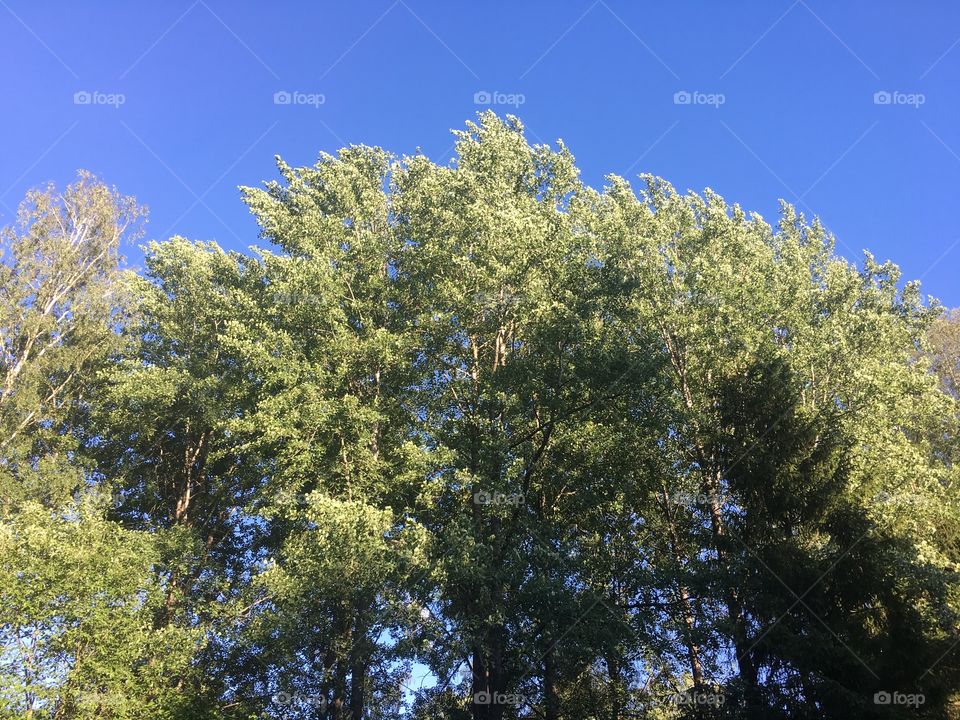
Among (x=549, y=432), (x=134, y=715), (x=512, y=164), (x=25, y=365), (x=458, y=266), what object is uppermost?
(x=512, y=164)

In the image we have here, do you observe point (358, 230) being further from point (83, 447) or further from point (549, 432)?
point (83, 447)

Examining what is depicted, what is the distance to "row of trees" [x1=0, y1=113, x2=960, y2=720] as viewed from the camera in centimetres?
1609

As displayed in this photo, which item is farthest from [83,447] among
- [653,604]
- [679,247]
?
[679,247]

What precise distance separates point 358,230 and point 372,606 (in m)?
14.3

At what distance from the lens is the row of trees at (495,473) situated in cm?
1609

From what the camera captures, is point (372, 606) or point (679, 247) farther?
point (679, 247)

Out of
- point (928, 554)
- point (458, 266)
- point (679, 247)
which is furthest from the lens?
point (679, 247)

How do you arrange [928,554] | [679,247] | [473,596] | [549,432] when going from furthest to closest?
[679,247] < [549,432] < [473,596] < [928,554]

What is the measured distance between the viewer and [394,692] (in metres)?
21.5

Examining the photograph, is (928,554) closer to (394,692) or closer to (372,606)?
(372,606)

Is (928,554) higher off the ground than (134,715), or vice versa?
(928,554)

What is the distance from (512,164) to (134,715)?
21740 millimetres

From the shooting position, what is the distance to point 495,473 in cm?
1825

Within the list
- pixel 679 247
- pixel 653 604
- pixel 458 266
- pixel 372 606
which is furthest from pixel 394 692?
pixel 679 247
